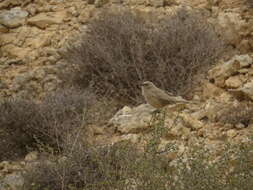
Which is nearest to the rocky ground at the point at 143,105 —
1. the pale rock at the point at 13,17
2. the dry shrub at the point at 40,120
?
the pale rock at the point at 13,17

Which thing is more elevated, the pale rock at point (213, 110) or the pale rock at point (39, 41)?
the pale rock at point (213, 110)

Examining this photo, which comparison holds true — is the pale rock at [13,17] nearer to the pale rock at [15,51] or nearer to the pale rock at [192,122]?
the pale rock at [15,51]

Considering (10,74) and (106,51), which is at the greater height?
(106,51)

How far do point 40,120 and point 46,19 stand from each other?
2953 millimetres

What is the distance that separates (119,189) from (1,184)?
1316mm

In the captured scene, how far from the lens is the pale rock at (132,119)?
6.46 metres

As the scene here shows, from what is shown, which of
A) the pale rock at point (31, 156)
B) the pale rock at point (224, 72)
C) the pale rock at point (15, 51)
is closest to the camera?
the pale rock at point (31, 156)

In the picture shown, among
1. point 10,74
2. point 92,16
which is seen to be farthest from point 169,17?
point 10,74

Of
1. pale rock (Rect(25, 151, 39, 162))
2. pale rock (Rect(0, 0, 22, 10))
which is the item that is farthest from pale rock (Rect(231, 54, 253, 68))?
pale rock (Rect(0, 0, 22, 10))

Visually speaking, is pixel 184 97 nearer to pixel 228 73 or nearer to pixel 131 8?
pixel 228 73

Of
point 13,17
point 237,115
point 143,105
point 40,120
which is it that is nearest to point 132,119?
point 143,105

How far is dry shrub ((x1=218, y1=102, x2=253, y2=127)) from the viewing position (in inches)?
245

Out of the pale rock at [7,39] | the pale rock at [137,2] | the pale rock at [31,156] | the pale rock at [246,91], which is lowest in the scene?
the pale rock at [31,156]

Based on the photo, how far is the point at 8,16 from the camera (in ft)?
31.3
